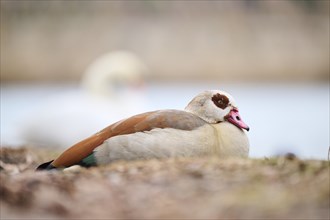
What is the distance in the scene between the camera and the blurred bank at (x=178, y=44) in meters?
19.4

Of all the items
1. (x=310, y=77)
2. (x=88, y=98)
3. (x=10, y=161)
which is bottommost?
(x=310, y=77)

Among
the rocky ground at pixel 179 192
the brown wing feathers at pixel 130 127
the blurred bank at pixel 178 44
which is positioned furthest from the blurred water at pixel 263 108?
the rocky ground at pixel 179 192

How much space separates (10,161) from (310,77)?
1514 centimetres

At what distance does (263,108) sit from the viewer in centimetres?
1563

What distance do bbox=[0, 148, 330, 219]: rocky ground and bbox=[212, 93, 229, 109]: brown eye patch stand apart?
2.69 feet

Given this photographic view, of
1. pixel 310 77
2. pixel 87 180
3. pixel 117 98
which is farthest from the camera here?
pixel 310 77

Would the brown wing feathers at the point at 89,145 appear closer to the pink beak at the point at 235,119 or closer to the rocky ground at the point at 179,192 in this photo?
the rocky ground at the point at 179,192

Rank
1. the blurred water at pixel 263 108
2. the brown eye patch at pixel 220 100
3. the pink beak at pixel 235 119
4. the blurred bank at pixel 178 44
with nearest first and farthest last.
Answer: the pink beak at pixel 235 119 → the brown eye patch at pixel 220 100 → the blurred water at pixel 263 108 → the blurred bank at pixel 178 44

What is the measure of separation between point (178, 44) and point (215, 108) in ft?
58.0

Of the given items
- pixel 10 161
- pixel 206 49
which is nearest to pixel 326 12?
pixel 206 49

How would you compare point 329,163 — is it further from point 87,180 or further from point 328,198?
point 87,180

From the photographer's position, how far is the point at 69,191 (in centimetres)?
365

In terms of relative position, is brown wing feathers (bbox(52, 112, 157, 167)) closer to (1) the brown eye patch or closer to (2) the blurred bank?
(1) the brown eye patch

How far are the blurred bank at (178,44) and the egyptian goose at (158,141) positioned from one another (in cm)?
1177
